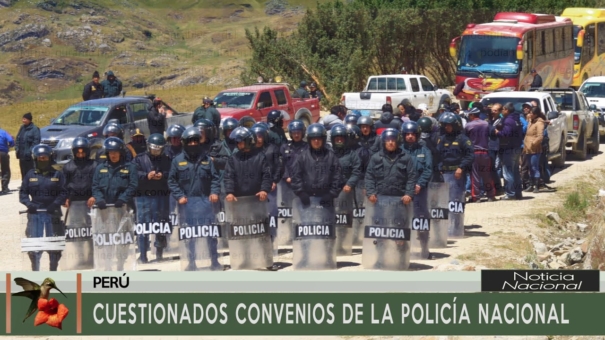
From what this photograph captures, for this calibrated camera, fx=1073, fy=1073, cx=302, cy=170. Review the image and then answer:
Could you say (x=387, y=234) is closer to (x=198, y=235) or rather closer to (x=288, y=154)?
(x=198, y=235)

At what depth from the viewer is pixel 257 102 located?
28.0 metres

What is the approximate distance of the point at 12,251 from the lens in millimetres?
16766

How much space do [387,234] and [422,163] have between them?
1.59m

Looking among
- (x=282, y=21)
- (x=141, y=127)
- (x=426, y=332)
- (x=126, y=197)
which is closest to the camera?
(x=426, y=332)

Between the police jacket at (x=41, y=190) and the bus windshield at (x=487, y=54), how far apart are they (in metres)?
22.4

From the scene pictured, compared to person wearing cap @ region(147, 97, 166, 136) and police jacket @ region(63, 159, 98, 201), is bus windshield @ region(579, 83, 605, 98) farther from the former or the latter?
police jacket @ region(63, 159, 98, 201)

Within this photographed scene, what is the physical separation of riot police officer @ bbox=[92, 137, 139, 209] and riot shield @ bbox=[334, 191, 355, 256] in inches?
113

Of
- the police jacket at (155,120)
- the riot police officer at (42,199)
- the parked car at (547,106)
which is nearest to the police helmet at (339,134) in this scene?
the riot police officer at (42,199)

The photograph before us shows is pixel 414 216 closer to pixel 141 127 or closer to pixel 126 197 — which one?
pixel 126 197

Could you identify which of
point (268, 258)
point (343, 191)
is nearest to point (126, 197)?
point (268, 258)

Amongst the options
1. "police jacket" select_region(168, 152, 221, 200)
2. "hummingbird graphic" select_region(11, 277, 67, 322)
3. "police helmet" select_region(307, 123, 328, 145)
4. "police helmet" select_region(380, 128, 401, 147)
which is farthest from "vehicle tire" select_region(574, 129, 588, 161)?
"hummingbird graphic" select_region(11, 277, 67, 322)

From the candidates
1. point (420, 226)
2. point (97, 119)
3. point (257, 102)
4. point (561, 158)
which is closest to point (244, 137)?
point (420, 226)

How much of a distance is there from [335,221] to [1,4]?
3786 inches

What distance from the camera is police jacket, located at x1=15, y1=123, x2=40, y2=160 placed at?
2230 cm
